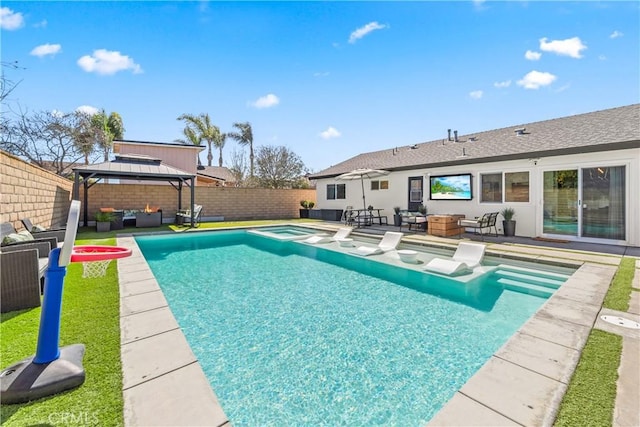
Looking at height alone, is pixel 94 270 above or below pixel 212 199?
below

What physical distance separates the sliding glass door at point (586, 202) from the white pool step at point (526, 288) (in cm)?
479

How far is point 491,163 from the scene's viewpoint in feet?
33.2

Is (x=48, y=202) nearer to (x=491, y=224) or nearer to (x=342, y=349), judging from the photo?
(x=342, y=349)

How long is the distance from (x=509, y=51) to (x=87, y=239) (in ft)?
52.1

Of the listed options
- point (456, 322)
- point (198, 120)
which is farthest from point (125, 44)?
point (198, 120)

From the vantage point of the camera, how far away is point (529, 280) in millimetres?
5660

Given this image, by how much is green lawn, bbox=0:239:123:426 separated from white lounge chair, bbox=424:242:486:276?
5.60 metres

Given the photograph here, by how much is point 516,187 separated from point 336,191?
960cm

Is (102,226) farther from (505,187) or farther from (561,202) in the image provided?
(561,202)

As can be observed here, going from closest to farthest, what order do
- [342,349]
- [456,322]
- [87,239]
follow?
[342,349] < [456,322] < [87,239]

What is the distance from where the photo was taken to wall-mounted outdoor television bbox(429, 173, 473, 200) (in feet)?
35.6

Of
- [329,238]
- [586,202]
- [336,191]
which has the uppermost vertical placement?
[336,191]

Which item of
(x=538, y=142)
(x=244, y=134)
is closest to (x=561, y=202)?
(x=538, y=142)

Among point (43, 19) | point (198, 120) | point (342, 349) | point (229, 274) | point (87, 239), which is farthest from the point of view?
point (198, 120)
